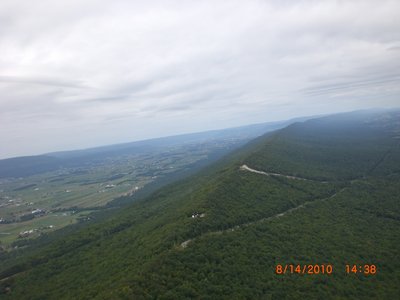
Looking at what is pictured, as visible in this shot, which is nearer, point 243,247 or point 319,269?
point 319,269

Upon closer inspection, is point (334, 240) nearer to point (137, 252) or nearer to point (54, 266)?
point (137, 252)


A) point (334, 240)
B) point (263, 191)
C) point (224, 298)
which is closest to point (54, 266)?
point (224, 298)

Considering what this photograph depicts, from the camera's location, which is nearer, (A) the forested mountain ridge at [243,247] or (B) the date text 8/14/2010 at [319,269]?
(A) the forested mountain ridge at [243,247]

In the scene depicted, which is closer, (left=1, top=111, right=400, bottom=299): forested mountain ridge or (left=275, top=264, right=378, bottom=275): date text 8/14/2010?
(left=1, top=111, right=400, bottom=299): forested mountain ridge

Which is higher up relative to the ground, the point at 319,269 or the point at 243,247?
the point at 243,247
